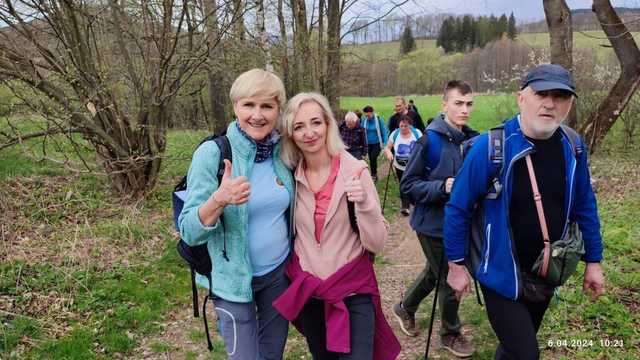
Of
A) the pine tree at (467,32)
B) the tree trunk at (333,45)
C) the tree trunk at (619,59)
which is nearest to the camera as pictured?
the tree trunk at (619,59)

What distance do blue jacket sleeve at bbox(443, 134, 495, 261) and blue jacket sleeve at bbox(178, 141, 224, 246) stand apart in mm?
1313

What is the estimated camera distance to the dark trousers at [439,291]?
3.55 meters

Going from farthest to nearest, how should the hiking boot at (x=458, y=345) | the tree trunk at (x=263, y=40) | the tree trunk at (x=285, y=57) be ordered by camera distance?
the tree trunk at (x=285, y=57), the tree trunk at (x=263, y=40), the hiking boot at (x=458, y=345)

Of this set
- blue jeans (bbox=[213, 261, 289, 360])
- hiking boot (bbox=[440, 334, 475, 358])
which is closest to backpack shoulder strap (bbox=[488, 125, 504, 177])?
blue jeans (bbox=[213, 261, 289, 360])

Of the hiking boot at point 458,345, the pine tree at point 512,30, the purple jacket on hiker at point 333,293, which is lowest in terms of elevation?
the hiking boot at point 458,345

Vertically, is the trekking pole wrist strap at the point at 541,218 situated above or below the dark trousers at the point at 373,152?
above

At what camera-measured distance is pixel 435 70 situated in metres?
54.4

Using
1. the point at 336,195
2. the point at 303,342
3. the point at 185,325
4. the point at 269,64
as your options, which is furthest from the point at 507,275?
the point at 269,64

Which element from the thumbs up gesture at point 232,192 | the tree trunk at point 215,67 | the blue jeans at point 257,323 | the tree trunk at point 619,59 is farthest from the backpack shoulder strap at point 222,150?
the tree trunk at point 619,59

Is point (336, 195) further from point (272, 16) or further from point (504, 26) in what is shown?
point (504, 26)

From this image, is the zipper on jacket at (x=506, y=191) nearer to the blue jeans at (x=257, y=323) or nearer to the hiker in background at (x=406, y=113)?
the blue jeans at (x=257, y=323)

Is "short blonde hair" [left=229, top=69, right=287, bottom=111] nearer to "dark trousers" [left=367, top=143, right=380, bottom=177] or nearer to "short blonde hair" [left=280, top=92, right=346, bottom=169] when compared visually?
"short blonde hair" [left=280, top=92, right=346, bottom=169]

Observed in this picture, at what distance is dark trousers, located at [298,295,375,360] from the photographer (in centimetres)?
253

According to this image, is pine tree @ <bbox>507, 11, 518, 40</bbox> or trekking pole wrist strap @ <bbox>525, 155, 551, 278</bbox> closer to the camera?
trekking pole wrist strap @ <bbox>525, 155, 551, 278</bbox>
